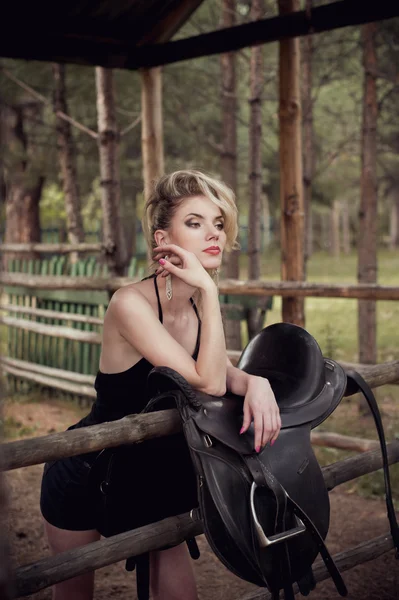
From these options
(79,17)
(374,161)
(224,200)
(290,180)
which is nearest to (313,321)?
(374,161)

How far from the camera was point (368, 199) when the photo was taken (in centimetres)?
761

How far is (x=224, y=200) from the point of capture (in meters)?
2.23

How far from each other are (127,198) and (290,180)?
428 inches

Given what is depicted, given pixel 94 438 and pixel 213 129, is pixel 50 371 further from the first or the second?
pixel 213 129

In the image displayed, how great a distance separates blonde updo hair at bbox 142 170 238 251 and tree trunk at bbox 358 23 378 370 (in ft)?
17.6

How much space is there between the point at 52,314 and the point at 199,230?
5.73 m

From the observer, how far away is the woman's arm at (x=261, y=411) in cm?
185

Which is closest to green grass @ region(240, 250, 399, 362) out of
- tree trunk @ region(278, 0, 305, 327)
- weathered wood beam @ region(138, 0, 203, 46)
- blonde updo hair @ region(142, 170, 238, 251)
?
tree trunk @ region(278, 0, 305, 327)

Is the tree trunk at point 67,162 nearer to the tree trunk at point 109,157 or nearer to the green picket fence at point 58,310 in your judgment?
the green picket fence at point 58,310

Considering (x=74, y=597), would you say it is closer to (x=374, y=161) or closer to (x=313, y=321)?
(x=374, y=161)

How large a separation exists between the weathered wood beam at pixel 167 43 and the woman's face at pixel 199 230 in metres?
2.32

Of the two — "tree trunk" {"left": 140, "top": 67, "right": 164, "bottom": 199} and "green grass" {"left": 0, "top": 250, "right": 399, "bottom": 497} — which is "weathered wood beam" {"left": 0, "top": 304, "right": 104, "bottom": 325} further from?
"tree trunk" {"left": 140, "top": 67, "right": 164, "bottom": 199}

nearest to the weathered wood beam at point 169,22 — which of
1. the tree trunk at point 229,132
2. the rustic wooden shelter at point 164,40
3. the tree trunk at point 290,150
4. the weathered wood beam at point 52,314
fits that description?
the rustic wooden shelter at point 164,40

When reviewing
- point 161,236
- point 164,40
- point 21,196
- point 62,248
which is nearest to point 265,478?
point 161,236
